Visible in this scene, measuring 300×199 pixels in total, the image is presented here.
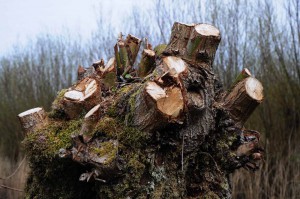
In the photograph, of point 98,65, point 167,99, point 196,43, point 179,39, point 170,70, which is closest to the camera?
point 167,99

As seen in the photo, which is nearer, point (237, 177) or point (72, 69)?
point (237, 177)

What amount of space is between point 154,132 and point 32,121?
35.5 inches

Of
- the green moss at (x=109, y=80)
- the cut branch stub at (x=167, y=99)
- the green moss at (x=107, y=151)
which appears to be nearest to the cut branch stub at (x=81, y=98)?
the green moss at (x=109, y=80)

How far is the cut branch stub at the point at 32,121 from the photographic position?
2.77 meters

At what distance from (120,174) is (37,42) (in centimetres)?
913

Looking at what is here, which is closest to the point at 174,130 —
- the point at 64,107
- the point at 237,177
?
the point at 64,107

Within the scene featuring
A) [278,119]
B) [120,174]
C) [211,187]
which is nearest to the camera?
[120,174]

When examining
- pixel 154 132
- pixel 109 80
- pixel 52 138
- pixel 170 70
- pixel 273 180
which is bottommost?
pixel 273 180

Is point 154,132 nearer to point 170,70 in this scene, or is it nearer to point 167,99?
point 167,99

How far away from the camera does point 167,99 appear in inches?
89.8

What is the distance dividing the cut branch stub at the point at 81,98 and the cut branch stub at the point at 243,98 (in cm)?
87

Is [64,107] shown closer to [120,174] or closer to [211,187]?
[120,174]

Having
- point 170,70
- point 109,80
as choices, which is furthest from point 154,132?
point 109,80

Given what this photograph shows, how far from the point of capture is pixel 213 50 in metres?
2.71
